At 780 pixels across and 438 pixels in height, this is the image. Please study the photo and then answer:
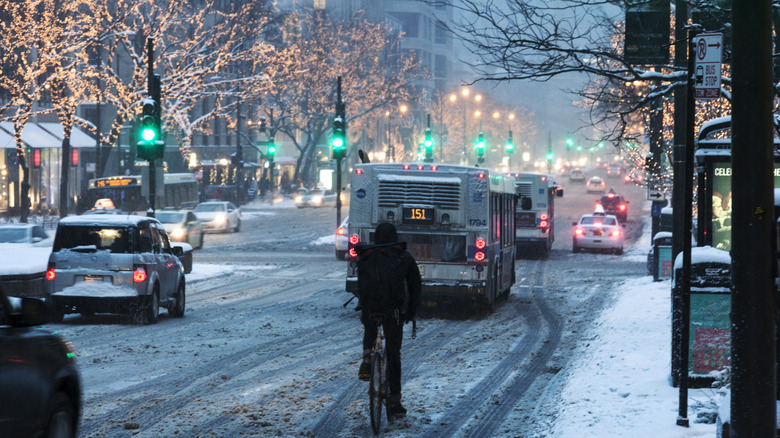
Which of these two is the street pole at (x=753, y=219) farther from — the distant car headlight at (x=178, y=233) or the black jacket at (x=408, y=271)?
the distant car headlight at (x=178, y=233)

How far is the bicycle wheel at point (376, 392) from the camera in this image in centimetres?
968

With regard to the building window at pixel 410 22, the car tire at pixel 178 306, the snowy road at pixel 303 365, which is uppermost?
the building window at pixel 410 22

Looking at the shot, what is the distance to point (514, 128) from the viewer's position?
183 metres

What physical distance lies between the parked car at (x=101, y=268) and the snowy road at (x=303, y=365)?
1.47ft

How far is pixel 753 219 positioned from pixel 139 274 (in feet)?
41.8

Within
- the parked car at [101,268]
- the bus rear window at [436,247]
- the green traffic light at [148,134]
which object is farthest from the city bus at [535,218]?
the parked car at [101,268]

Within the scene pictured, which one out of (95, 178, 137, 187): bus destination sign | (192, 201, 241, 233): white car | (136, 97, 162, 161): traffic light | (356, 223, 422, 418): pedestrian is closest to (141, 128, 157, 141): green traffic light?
(136, 97, 162, 161): traffic light

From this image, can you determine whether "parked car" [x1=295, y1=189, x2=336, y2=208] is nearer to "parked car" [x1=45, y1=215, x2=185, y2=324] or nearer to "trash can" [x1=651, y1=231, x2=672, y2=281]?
"trash can" [x1=651, y1=231, x2=672, y2=281]

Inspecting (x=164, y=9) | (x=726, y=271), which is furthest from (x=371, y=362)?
(x=164, y=9)

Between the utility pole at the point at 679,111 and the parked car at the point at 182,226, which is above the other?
the utility pole at the point at 679,111

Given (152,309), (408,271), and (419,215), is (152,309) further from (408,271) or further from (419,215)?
(408,271)

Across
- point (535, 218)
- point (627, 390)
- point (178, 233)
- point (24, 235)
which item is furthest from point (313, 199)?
point (627, 390)

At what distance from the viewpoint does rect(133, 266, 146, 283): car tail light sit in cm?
1773

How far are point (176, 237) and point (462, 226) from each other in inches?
798
